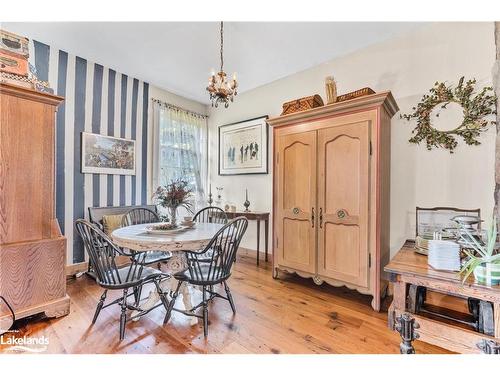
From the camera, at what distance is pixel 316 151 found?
8.64 feet

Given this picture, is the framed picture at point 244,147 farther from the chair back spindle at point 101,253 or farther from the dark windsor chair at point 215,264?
the chair back spindle at point 101,253

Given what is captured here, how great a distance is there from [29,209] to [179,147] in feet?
8.34

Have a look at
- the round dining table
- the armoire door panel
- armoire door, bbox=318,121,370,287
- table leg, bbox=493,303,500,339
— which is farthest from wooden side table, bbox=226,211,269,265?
table leg, bbox=493,303,500,339

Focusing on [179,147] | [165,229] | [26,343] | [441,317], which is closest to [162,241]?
[165,229]

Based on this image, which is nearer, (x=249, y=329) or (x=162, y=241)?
(x=162, y=241)

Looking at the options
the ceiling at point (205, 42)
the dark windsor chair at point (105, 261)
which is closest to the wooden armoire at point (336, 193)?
the ceiling at point (205, 42)

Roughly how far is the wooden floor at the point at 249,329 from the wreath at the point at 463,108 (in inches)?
71.6

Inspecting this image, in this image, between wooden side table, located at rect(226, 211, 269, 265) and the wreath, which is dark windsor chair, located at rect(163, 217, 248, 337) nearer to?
wooden side table, located at rect(226, 211, 269, 265)

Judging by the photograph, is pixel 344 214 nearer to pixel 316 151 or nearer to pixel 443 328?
pixel 316 151

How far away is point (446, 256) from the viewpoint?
5.02 ft

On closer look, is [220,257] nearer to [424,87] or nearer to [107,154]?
[107,154]

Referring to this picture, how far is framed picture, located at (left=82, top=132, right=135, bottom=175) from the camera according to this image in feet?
10.5

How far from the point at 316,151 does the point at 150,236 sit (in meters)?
1.90

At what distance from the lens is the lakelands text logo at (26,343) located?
165cm
